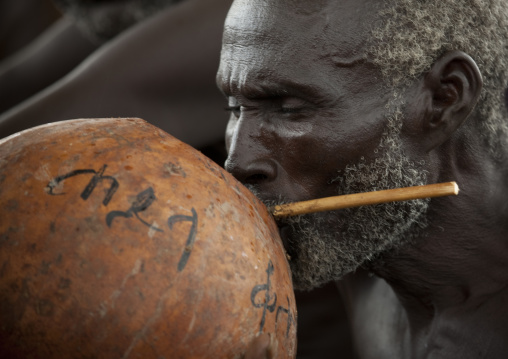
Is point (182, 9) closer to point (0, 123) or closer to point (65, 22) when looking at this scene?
point (0, 123)

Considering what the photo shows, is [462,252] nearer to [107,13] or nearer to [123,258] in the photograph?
[123,258]

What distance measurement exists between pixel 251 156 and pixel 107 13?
73.5 inches

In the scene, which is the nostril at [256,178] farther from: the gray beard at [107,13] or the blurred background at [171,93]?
the gray beard at [107,13]

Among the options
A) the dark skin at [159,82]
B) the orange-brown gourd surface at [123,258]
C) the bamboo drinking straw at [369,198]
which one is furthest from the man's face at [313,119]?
the dark skin at [159,82]

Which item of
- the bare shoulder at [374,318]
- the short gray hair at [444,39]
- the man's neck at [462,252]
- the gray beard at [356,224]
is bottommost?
the bare shoulder at [374,318]

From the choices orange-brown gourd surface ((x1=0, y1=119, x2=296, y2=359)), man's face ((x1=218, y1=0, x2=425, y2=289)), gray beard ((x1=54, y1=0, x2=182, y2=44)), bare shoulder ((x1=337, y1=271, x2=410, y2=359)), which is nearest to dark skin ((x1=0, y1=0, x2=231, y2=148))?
gray beard ((x1=54, y1=0, x2=182, y2=44))

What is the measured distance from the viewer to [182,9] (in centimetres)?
263

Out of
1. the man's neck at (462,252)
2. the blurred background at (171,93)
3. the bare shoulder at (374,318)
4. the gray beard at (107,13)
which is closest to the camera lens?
the man's neck at (462,252)

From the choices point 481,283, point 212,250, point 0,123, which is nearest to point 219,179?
point 212,250

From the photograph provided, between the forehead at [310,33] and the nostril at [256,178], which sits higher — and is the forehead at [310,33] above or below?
above

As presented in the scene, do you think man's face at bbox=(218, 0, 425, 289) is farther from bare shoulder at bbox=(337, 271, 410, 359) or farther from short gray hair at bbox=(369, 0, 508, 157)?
bare shoulder at bbox=(337, 271, 410, 359)

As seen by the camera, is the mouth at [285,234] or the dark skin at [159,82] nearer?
the mouth at [285,234]

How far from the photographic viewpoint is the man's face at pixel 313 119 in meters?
1.66

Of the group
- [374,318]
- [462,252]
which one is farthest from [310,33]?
[374,318]
